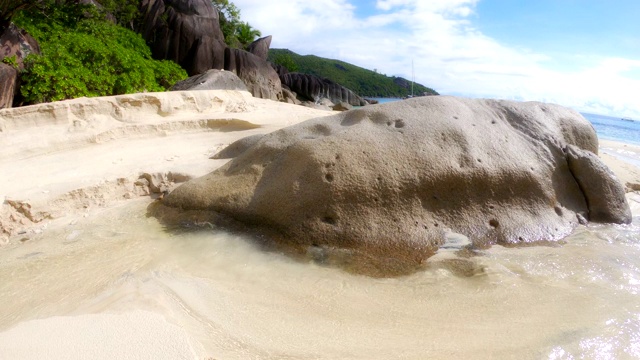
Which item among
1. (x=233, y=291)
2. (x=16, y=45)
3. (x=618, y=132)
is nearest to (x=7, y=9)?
(x=16, y=45)

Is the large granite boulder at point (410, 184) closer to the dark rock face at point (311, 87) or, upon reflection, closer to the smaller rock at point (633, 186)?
the smaller rock at point (633, 186)

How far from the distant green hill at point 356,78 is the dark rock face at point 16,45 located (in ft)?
166

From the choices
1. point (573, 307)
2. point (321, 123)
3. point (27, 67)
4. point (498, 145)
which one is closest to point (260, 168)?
point (321, 123)

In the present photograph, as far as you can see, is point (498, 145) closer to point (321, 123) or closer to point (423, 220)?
point (423, 220)

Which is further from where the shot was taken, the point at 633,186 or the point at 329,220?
the point at 633,186

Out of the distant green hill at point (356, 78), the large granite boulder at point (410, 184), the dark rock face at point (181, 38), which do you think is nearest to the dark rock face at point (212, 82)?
the large granite boulder at point (410, 184)

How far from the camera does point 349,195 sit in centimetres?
397

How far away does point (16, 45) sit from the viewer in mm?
8172

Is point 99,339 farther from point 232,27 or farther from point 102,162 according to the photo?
point 232,27

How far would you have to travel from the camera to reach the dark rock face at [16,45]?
26.1ft

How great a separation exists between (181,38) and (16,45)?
39.2 ft

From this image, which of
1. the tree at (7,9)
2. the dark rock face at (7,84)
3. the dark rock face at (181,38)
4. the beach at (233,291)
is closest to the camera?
the beach at (233,291)

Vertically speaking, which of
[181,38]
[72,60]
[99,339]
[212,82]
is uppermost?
[181,38]

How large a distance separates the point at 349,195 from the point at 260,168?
1062 mm
